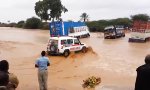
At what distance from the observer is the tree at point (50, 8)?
104 metres

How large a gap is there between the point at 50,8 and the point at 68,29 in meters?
55.7

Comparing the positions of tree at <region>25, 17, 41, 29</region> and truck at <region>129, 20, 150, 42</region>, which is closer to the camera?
truck at <region>129, 20, 150, 42</region>

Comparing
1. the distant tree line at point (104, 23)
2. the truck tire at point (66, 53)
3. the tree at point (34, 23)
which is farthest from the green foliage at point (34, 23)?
the truck tire at point (66, 53)

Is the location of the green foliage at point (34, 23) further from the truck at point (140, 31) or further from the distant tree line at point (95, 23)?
the truck at point (140, 31)

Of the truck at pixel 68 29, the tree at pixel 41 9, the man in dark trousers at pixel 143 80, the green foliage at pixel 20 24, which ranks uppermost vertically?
the tree at pixel 41 9

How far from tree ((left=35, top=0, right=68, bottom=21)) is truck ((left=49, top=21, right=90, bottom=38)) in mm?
45630

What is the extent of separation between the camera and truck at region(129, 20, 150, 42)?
4768cm

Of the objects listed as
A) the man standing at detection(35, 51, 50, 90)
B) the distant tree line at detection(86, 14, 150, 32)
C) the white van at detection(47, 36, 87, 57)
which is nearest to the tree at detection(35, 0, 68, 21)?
the distant tree line at detection(86, 14, 150, 32)

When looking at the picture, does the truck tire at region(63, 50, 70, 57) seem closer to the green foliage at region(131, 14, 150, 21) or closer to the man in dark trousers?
the man in dark trousers

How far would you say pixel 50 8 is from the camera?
4114 inches

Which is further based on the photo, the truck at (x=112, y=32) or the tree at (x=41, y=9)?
the tree at (x=41, y=9)

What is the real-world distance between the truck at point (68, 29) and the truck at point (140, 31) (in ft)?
25.1

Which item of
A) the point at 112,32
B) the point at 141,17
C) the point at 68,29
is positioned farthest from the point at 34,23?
the point at 68,29

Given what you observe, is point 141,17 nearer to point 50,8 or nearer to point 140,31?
point 50,8
